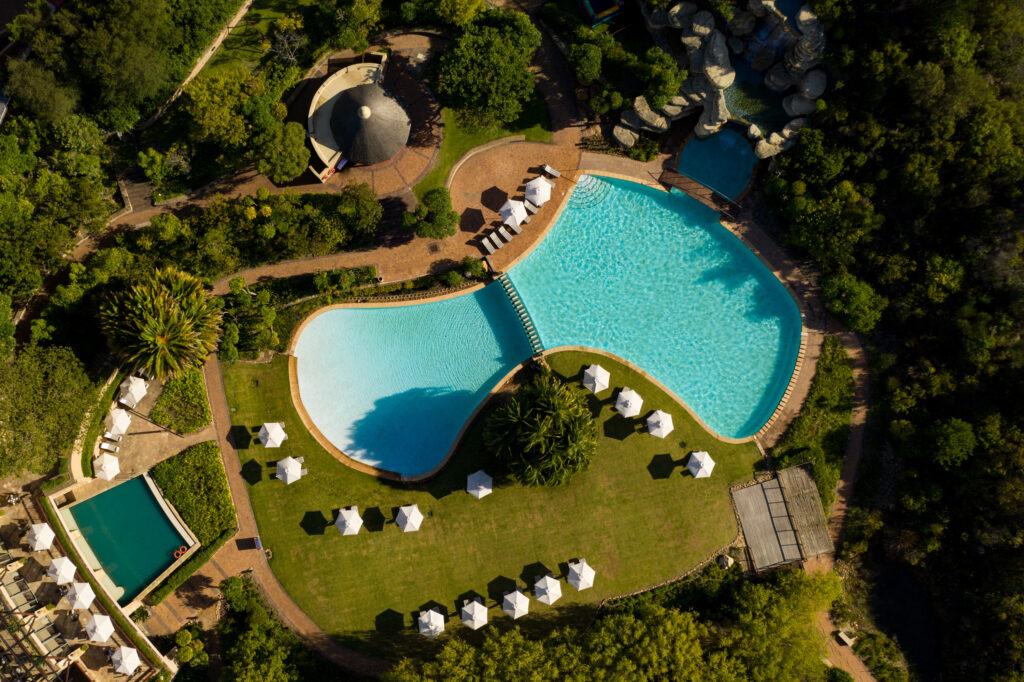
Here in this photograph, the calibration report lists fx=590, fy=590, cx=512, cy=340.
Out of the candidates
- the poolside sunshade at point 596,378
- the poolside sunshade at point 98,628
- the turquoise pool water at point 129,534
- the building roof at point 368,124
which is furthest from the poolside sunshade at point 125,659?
the building roof at point 368,124

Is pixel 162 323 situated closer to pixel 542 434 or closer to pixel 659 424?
pixel 542 434

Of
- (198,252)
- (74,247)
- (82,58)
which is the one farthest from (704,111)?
(74,247)

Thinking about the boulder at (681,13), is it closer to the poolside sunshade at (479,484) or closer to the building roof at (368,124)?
the building roof at (368,124)

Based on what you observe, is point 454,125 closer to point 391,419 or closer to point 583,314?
point 583,314

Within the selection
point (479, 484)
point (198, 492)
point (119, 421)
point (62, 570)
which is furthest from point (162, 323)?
point (479, 484)

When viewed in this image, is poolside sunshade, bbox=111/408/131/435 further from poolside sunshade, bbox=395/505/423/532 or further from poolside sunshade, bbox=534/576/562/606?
poolside sunshade, bbox=534/576/562/606

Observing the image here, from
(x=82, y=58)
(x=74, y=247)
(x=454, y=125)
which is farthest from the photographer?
(x=454, y=125)
